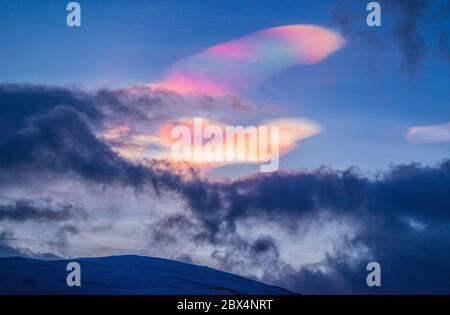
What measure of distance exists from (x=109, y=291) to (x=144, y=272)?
6.76ft
